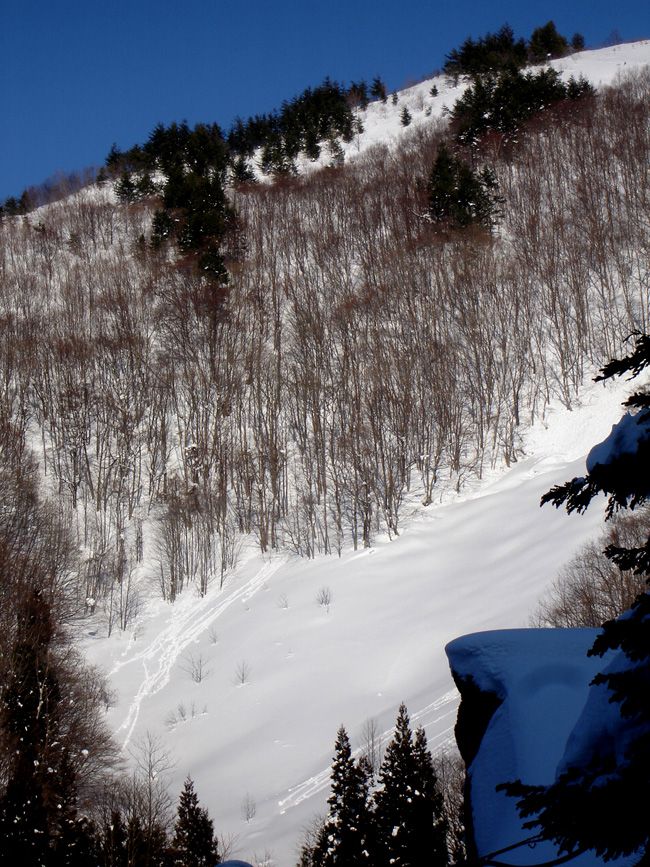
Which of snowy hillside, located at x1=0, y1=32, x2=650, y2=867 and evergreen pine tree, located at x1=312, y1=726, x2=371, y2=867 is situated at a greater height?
snowy hillside, located at x1=0, y1=32, x2=650, y2=867

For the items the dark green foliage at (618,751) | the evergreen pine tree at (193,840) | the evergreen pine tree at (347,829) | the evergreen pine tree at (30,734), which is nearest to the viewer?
the dark green foliage at (618,751)

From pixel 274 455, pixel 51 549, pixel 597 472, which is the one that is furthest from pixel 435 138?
pixel 597 472

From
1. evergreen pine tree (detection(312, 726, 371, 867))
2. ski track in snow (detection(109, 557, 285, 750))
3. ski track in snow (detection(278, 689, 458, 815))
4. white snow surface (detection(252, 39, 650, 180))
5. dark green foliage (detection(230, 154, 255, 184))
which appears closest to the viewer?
evergreen pine tree (detection(312, 726, 371, 867))

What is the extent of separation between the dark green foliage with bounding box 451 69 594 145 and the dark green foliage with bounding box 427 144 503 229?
10.1 meters

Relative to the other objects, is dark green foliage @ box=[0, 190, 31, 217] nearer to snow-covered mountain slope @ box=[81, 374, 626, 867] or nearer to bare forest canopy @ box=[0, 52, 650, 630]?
bare forest canopy @ box=[0, 52, 650, 630]

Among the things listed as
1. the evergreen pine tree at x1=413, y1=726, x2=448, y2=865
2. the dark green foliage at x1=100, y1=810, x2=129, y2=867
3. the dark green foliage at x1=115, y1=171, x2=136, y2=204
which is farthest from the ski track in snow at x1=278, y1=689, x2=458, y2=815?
the dark green foliage at x1=115, y1=171, x2=136, y2=204

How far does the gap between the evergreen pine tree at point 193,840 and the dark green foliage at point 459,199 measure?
33257mm

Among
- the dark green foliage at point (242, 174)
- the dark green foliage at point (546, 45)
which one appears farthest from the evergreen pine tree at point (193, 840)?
the dark green foliage at point (546, 45)

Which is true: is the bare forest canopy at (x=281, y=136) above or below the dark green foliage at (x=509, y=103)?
above

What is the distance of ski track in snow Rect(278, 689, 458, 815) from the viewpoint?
609 inches

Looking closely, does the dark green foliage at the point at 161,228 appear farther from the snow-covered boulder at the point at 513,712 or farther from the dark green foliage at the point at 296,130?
the snow-covered boulder at the point at 513,712

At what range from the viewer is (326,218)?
46.9 meters

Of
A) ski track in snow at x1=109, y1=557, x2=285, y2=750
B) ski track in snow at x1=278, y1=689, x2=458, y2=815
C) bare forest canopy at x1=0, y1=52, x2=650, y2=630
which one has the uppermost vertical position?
bare forest canopy at x1=0, y1=52, x2=650, y2=630

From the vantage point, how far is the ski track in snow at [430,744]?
15480 millimetres
